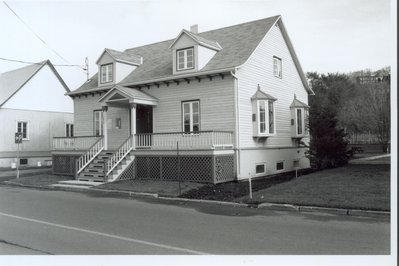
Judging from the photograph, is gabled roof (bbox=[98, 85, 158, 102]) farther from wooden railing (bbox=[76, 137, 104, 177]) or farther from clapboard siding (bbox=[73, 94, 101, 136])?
clapboard siding (bbox=[73, 94, 101, 136])

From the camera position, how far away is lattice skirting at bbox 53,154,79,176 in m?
22.2

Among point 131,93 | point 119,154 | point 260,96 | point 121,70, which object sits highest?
point 121,70

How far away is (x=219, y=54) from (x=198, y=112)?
3.38m

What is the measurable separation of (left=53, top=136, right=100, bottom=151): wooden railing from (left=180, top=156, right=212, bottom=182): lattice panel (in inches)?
292

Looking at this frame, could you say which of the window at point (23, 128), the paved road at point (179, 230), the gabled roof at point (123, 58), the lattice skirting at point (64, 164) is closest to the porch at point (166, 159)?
the lattice skirting at point (64, 164)

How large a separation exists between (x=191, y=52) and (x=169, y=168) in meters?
6.04

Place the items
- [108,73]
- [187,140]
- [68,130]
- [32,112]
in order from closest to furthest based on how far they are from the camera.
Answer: [187,140] → [108,73] → [32,112] → [68,130]

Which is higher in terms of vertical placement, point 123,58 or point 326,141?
point 123,58

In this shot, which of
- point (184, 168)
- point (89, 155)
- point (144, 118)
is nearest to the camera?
point (184, 168)

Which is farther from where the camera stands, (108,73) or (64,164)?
(108,73)

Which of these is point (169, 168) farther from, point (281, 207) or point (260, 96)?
point (281, 207)

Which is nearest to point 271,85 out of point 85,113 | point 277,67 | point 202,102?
point 277,67

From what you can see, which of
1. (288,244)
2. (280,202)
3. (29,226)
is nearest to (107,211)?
(29,226)

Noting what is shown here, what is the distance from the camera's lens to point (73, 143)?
23625 mm
